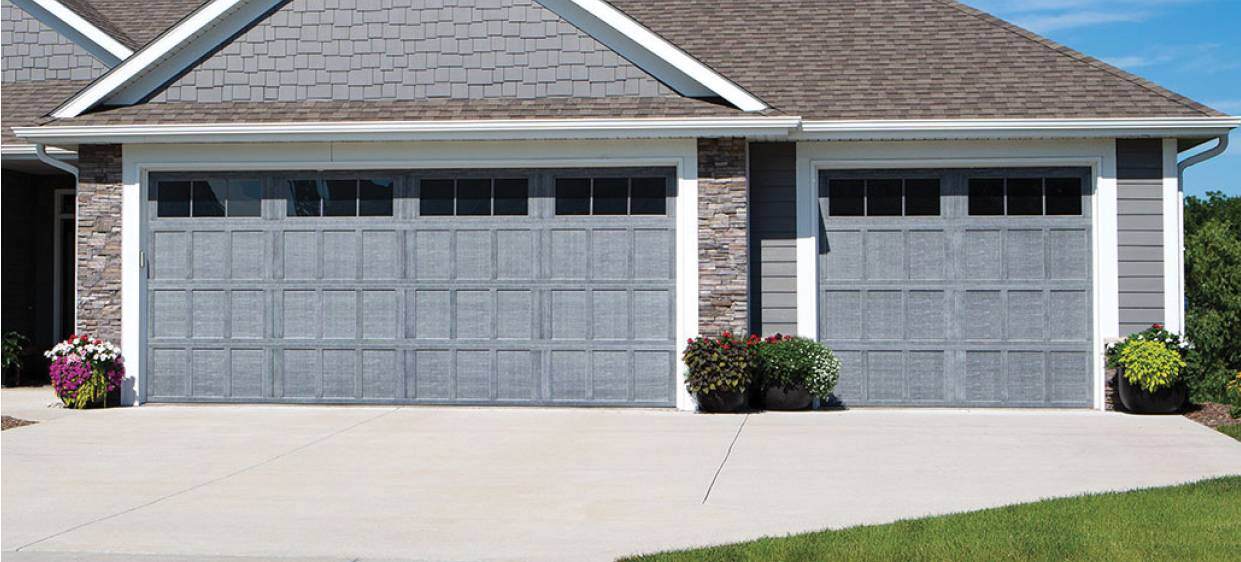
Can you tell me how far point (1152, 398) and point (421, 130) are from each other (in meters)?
8.13

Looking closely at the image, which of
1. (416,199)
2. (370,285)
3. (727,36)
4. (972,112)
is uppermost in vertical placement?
(727,36)

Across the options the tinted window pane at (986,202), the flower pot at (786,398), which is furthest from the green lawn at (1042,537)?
the tinted window pane at (986,202)

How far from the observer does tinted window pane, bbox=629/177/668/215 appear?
547 inches

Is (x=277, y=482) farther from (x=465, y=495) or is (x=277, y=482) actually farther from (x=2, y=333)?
(x=2, y=333)

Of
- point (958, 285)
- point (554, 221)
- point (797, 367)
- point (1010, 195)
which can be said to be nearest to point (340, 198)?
point (554, 221)

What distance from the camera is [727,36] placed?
16.1m

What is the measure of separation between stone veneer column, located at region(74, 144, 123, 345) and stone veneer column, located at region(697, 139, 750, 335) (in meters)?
6.49

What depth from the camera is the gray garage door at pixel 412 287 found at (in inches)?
548

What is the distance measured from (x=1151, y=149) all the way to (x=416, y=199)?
8.01 metres

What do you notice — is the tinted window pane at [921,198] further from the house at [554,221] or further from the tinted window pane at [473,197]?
the tinted window pane at [473,197]

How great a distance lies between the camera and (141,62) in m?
14.0

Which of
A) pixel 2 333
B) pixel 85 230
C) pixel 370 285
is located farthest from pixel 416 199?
pixel 2 333

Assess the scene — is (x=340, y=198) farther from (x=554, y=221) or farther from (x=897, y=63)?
(x=897, y=63)

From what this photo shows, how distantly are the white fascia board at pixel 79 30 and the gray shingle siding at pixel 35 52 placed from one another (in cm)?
11
